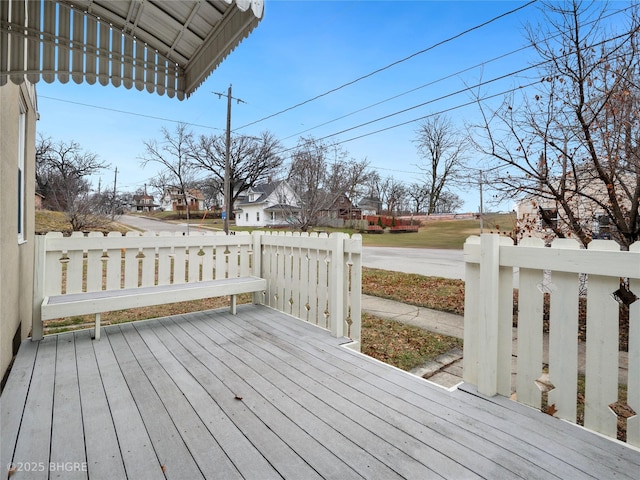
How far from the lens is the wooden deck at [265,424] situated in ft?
4.65

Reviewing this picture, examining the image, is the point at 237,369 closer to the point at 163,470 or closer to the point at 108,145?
the point at 163,470

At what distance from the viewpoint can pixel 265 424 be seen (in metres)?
1.75

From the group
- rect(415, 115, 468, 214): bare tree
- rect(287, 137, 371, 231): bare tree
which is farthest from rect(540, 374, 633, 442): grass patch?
rect(287, 137, 371, 231): bare tree

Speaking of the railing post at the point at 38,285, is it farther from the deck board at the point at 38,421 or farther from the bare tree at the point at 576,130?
the bare tree at the point at 576,130

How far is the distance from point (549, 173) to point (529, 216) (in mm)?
846

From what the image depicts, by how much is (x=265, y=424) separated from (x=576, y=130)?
194 inches

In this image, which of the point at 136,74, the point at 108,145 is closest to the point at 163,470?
the point at 136,74

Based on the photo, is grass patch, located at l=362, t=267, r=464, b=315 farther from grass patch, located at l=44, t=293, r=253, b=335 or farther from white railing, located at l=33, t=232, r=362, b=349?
grass patch, located at l=44, t=293, r=253, b=335

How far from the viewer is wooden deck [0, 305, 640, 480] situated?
4.65 feet

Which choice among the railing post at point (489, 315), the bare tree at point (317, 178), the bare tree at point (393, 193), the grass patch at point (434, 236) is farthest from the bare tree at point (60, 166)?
the bare tree at point (393, 193)

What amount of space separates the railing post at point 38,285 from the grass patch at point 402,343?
10.1 feet

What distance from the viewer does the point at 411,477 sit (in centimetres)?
136

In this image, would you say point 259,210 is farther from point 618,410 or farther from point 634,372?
point 634,372

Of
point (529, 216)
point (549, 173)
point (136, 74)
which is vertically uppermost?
point (136, 74)
